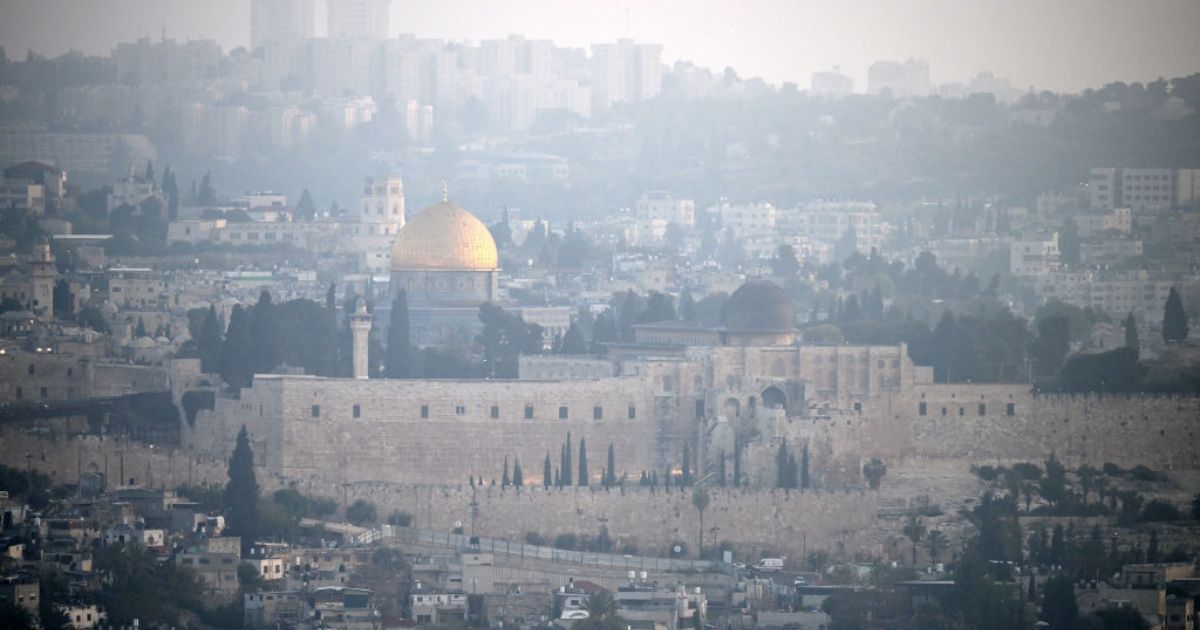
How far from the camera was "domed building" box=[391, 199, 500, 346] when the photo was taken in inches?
2916

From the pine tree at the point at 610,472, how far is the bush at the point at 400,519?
3.19m

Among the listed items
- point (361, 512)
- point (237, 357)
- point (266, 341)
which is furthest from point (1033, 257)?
point (361, 512)

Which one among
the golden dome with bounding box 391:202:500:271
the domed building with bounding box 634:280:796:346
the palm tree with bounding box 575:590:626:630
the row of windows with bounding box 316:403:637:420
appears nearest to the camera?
the palm tree with bounding box 575:590:626:630

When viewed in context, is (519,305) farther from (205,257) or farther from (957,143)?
(957,143)

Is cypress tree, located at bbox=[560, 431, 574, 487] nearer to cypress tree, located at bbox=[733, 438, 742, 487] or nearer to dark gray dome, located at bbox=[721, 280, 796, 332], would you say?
cypress tree, located at bbox=[733, 438, 742, 487]

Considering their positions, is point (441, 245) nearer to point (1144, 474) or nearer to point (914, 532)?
point (1144, 474)

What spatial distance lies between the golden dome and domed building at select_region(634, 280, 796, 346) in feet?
24.5

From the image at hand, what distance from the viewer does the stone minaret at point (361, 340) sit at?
214 ft

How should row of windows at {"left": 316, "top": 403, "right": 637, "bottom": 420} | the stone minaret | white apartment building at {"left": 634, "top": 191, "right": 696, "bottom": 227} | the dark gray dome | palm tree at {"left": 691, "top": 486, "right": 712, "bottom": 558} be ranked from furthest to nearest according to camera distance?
white apartment building at {"left": 634, "top": 191, "right": 696, "bottom": 227} → the dark gray dome → the stone minaret → row of windows at {"left": 316, "top": 403, "right": 637, "bottom": 420} → palm tree at {"left": 691, "top": 486, "right": 712, "bottom": 558}

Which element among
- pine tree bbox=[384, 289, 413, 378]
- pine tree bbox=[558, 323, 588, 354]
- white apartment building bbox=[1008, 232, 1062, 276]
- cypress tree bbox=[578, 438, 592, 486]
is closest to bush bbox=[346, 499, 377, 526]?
cypress tree bbox=[578, 438, 592, 486]

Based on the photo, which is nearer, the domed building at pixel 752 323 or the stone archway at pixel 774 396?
the stone archway at pixel 774 396

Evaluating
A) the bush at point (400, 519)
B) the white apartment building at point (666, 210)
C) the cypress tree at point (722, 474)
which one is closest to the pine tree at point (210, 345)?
the bush at point (400, 519)

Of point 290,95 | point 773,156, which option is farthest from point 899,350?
point 290,95

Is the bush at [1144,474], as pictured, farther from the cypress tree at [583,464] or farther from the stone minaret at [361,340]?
the stone minaret at [361,340]
